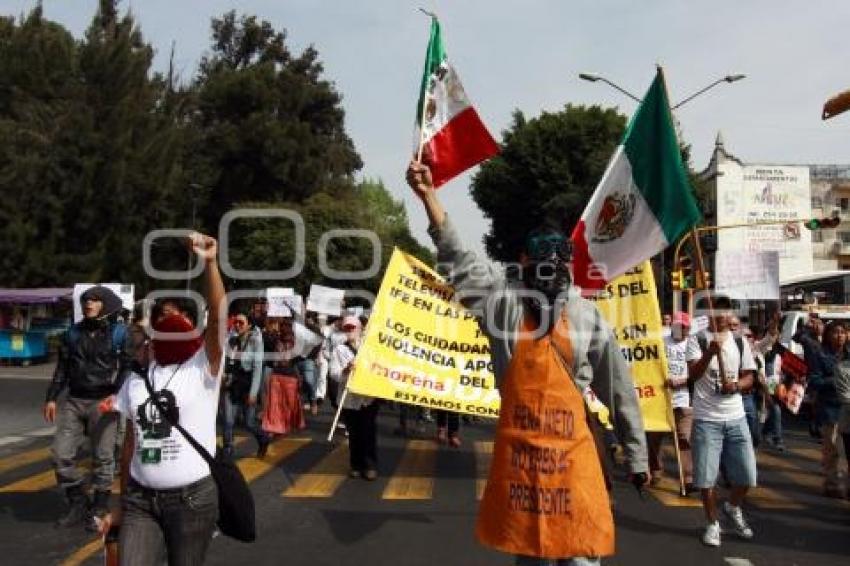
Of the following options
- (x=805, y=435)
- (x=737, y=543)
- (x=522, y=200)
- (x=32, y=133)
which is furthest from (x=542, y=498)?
(x=522, y=200)

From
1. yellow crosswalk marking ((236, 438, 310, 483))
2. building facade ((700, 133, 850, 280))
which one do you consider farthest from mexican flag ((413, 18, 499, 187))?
building facade ((700, 133, 850, 280))

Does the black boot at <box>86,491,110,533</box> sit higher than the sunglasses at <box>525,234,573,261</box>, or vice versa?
the sunglasses at <box>525,234,573,261</box>

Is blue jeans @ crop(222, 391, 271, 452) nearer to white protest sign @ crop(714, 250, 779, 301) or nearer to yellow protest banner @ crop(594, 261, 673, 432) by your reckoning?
yellow protest banner @ crop(594, 261, 673, 432)

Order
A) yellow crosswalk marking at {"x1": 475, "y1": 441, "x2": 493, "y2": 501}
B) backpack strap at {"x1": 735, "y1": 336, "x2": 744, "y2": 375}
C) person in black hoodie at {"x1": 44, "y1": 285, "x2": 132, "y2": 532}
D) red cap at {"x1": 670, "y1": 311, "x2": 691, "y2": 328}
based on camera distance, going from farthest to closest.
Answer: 1. red cap at {"x1": 670, "y1": 311, "x2": 691, "y2": 328}
2. yellow crosswalk marking at {"x1": 475, "y1": 441, "x2": 493, "y2": 501}
3. backpack strap at {"x1": 735, "y1": 336, "x2": 744, "y2": 375}
4. person in black hoodie at {"x1": 44, "y1": 285, "x2": 132, "y2": 532}

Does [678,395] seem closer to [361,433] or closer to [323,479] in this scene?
[361,433]

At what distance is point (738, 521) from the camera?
7.55m

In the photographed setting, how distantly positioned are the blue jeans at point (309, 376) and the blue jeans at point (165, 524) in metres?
13.0

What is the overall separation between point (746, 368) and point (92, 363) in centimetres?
512

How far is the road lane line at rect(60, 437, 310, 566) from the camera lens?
651 cm

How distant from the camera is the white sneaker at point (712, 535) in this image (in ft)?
23.5

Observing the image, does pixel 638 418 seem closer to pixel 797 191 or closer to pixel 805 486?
pixel 805 486

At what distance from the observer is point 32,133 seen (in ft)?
130

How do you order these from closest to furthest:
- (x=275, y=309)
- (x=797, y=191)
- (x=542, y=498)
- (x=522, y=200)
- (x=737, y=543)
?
(x=542, y=498)
(x=737, y=543)
(x=275, y=309)
(x=522, y=200)
(x=797, y=191)

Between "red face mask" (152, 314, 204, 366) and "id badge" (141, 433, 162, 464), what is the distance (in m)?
0.36
